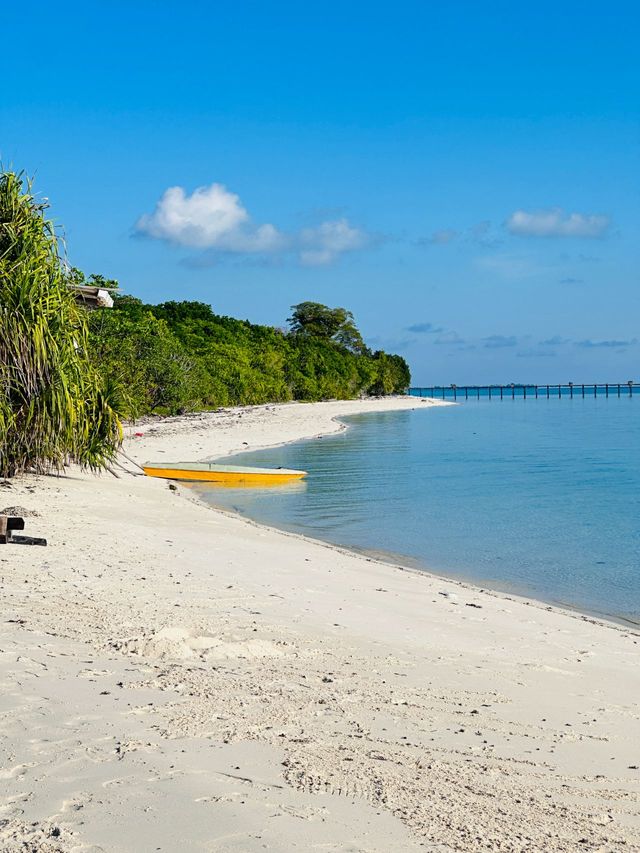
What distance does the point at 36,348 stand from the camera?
12891 mm

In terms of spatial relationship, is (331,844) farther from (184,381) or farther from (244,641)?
(184,381)

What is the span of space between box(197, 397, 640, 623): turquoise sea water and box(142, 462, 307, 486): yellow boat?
2.70 ft

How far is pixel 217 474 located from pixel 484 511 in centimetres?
691

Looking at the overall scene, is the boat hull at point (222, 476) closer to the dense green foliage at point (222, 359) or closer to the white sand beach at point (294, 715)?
the dense green foliage at point (222, 359)

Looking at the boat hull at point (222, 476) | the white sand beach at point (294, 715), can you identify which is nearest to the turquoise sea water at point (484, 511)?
the boat hull at point (222, 476)

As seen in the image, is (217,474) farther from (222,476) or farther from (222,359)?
(222,359)

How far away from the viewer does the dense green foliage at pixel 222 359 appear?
41.4m

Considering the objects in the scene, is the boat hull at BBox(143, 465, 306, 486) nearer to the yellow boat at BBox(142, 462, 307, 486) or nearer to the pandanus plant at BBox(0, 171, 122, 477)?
the yellow boat at BBox(142, 462, 307, 486)

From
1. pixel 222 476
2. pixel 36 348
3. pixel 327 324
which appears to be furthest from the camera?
pixel 327 324

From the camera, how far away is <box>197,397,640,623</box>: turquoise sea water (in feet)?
40.3

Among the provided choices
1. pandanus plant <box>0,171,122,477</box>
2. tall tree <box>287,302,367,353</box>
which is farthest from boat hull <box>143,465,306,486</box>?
tall tree <box>287,302,367,353</box>

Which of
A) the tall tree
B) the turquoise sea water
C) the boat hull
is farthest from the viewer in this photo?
the tall tree

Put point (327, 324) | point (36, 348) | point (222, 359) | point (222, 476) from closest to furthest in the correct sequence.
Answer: point (36, 348)
point (222, 476)
point (222, 359)
point (327, 324)

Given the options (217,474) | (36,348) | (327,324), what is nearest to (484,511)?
(217,474)
